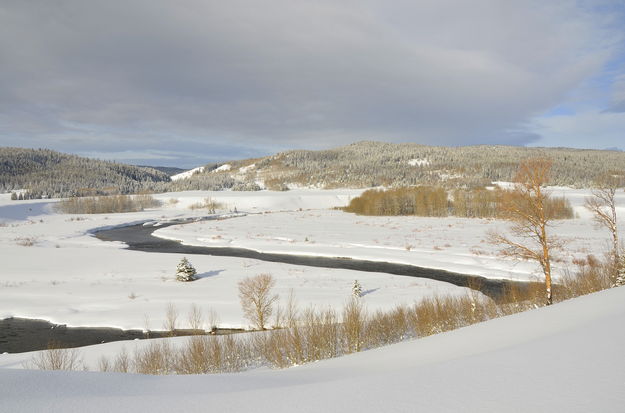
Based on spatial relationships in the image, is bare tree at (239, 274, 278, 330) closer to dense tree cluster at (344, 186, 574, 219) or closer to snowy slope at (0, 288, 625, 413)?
snowy slope at (0, 288, 625, 413)

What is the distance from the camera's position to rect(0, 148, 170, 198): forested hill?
465ft

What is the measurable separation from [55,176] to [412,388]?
211 metres

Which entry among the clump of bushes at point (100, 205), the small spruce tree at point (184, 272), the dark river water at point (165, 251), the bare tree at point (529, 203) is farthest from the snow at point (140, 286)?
the clump of bushes at point (100, 205)

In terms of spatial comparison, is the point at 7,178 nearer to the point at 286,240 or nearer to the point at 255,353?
the point at 286,240

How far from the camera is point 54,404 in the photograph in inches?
140

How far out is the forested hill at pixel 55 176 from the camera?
465 ft

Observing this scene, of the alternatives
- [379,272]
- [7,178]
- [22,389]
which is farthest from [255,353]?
[7,178]

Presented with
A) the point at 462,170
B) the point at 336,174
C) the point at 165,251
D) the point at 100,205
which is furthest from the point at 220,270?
the point at 336,174

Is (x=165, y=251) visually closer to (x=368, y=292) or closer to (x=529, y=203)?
(x=368, y=292)

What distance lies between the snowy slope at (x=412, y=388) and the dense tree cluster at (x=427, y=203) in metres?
76.7

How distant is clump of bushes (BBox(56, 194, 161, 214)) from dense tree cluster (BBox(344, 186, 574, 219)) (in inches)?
2877

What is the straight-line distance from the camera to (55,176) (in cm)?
17238

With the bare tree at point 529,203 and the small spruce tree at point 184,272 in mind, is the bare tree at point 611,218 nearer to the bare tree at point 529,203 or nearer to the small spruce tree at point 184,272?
the bare tree at point 529,203

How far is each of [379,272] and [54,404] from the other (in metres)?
29.0
